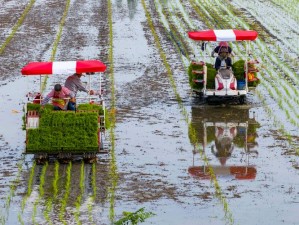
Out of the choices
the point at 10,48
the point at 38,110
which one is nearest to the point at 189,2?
the point at 10,48

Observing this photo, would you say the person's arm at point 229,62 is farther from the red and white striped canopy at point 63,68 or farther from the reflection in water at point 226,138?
the red and white striped canopy at point 63,68

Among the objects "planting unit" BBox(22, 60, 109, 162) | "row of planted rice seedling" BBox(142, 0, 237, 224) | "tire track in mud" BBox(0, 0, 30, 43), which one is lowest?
"tire track in mud" BBox(0, 0, 30, 43)

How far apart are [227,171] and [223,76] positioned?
6.20 meters

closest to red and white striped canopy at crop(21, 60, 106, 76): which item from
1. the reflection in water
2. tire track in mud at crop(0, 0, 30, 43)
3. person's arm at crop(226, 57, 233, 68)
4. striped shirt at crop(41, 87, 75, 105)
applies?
striped shirt at crop(41, 87, 75, 105)

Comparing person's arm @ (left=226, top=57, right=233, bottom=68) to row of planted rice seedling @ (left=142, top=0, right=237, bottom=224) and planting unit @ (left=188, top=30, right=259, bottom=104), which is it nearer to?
planting unit @ (left=188, top=30, right=259, bottom=104)

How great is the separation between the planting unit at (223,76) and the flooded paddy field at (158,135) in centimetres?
38

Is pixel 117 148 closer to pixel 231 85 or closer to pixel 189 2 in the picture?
pixel 231 85

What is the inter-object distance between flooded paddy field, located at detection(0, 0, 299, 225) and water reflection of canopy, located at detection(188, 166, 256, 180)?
24 millimetres

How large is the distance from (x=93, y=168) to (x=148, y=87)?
8386 millimetres

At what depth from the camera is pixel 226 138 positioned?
22.4 meters

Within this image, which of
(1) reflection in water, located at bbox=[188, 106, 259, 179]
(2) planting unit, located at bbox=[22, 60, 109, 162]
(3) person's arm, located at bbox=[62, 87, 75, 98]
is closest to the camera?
(1) reflection in water, located at bbox=[188, 106, 259, 179]

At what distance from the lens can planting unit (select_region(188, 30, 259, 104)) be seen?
25.4m

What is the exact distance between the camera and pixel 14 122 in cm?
2409

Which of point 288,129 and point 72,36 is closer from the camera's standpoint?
point 288,129
